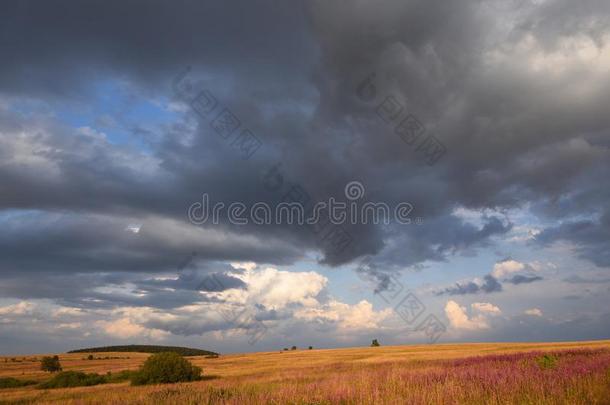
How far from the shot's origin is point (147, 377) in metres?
31.0

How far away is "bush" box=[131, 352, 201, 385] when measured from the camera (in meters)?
31.1

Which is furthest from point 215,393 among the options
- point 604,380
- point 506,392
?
point 604,380

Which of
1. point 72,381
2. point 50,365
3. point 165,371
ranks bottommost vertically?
point 50,365

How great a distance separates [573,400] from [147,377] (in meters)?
29.0

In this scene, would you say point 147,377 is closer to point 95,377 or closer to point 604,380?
point 95,377

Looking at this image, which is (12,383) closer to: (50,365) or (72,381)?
(72,381)

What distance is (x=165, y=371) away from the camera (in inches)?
1244

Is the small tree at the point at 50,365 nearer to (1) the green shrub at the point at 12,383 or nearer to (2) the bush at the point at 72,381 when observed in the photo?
(1) the green shrub at the point at 12,383

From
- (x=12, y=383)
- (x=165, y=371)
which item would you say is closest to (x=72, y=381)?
(x=12, y=383)

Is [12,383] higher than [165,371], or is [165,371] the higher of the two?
[165,371]

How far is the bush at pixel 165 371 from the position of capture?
31.1 m

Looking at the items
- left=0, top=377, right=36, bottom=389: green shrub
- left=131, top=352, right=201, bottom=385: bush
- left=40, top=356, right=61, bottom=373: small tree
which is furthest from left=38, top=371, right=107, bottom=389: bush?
left=40, top=356, right=61, bottom=373: small tree

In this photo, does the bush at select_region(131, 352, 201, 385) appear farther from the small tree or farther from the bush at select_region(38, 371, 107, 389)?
the small tree

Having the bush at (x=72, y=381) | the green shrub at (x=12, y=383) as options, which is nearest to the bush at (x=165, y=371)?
the bush at (x=72, y=381)
